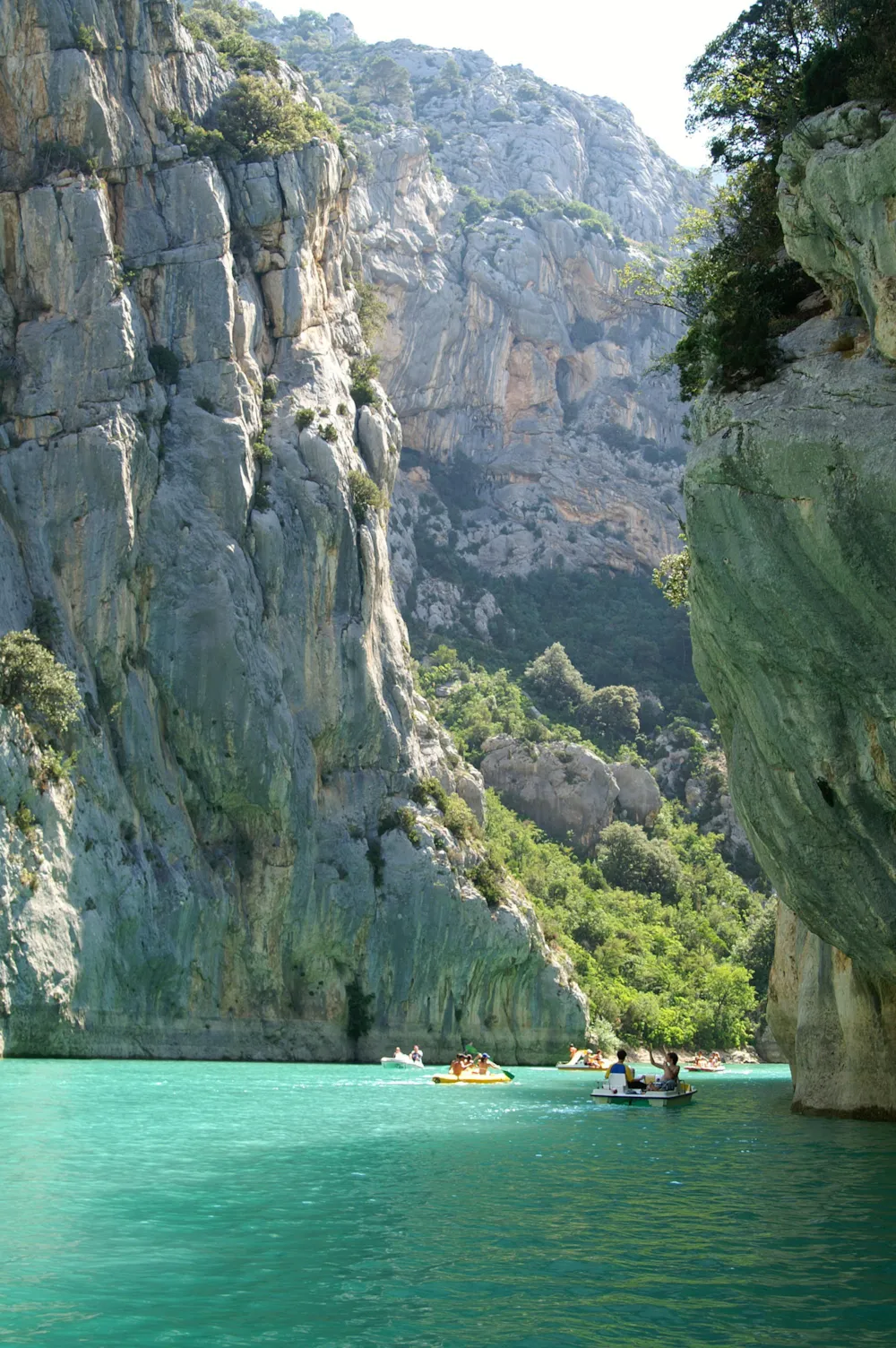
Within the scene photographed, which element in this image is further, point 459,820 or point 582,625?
point 582,625

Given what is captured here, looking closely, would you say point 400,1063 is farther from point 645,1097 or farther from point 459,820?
point 645,1097

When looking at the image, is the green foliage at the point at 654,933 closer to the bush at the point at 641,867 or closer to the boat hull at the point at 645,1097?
the bush at the point at 641,867

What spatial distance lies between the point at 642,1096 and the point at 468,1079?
1120cm

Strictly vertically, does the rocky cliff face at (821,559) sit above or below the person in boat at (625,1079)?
above

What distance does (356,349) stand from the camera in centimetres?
7488

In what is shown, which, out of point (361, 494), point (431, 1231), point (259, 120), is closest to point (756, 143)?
point (431, 1231)

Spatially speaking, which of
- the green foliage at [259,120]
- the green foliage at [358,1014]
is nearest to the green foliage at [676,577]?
the green foliage at [358,1014]

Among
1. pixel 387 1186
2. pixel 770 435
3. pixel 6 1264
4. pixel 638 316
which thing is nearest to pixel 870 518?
pixel 770 435

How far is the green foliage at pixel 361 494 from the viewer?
65562mm

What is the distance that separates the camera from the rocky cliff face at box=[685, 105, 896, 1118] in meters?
Result: 17.7

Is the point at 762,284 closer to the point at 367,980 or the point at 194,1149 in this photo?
the point at 194,1149

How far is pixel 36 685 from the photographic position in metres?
46.5

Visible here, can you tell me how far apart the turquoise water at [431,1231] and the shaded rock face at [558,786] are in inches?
2763

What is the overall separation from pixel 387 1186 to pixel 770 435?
1185cm
